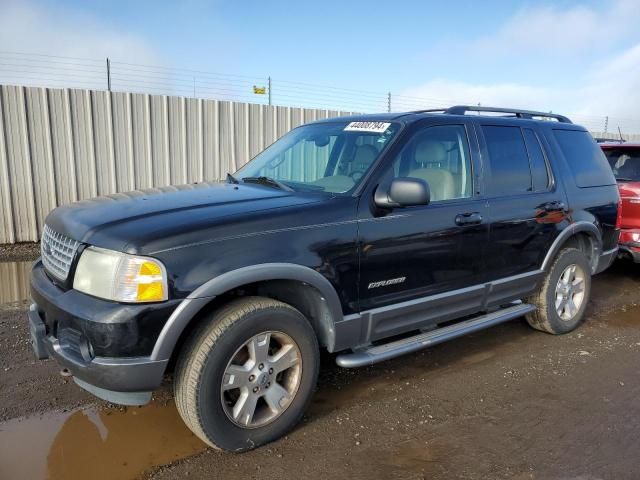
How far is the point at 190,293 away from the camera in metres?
2.52

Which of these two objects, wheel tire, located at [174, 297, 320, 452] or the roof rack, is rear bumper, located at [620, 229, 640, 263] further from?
wheel tire, located at [174, 297, 320, 452]

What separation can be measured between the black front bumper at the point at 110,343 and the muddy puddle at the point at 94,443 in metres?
0.43

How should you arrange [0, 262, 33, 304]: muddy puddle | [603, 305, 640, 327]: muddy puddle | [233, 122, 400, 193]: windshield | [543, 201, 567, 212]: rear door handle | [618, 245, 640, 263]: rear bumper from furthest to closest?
1. [618, 245, 640, 263]: rear bumper
2. [0, 262, 33, 304]: muddy puddle
3. [603, 305, 640, 327]: muddy puddle
4. [543, 201, 567, 212]: rear door handle
5. [233, 122, 400, 193]: windshield

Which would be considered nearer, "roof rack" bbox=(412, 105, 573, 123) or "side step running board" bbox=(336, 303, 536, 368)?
"side step running board" bbox=(336, 303, 536, 368)

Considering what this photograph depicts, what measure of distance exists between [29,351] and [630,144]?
7189 millimetres

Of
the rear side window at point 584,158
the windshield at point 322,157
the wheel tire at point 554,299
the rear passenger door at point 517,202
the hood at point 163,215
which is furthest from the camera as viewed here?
the rear side window at point 584,158

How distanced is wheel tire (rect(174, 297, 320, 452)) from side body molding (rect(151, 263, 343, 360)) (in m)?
0.14

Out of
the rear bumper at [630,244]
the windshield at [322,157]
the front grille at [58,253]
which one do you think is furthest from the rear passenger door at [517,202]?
the front grille at [58,253]

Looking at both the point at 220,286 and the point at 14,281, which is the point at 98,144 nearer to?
Answer: the point at 14,281

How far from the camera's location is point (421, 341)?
11.5 ft

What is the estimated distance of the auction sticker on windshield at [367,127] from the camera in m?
3.62

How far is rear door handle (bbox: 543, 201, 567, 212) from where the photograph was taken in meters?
4.32

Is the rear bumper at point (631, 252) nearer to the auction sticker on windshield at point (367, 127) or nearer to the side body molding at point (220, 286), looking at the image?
the auction sticker on windshield at point (367, 127)

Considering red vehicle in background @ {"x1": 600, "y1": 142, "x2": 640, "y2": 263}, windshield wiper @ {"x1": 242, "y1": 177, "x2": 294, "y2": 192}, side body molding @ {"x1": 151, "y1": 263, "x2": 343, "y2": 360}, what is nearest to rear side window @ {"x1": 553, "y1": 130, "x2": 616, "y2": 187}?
red vehicle in background @ {"x1": 600, "y1": 142, "x2": 640, "y2": 263}
